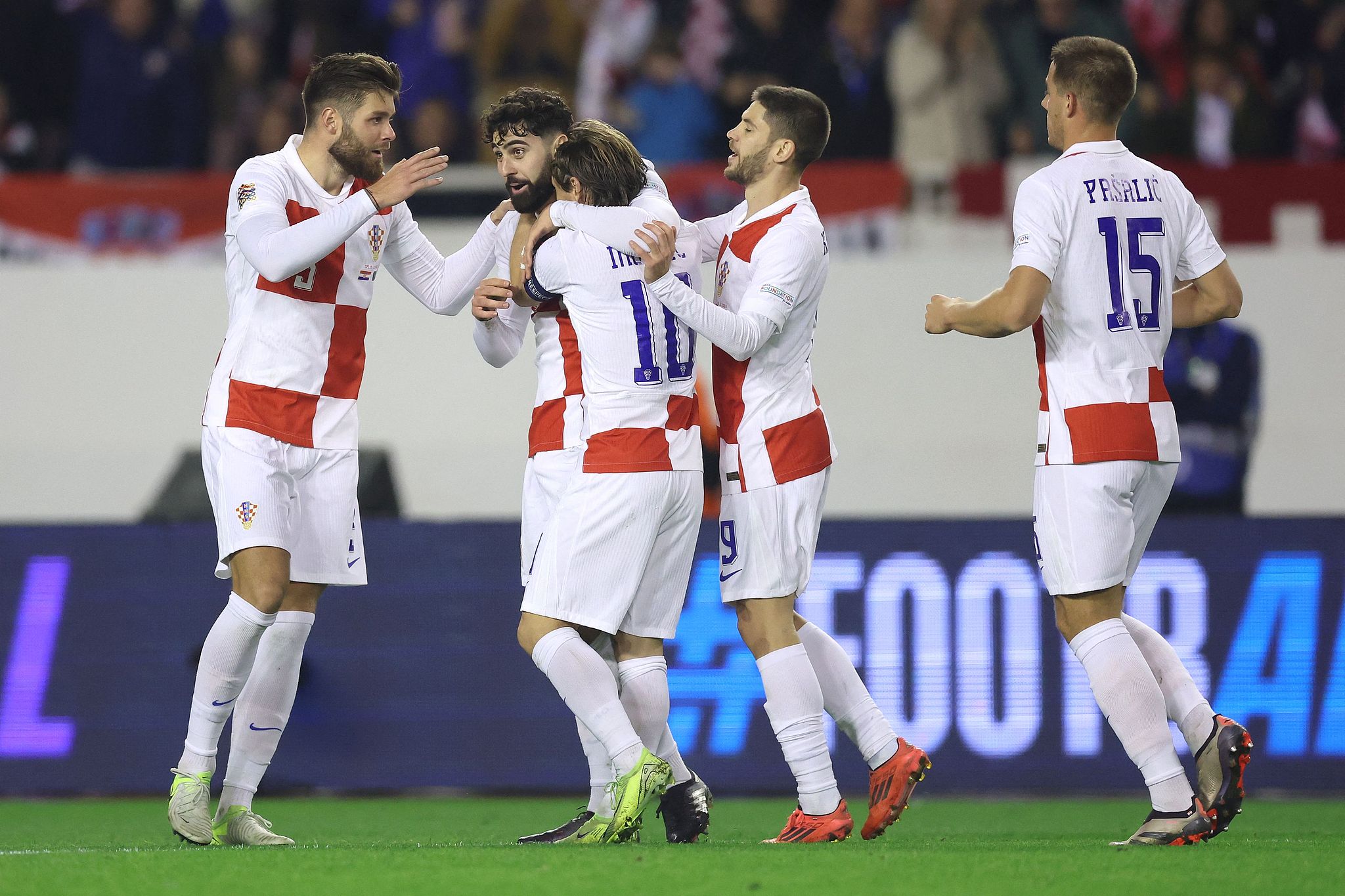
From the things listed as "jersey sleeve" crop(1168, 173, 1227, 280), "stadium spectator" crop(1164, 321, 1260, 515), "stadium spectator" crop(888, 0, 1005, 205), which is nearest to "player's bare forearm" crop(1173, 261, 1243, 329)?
"jersey sleeve" crop(1168, 173, 1227, 280)

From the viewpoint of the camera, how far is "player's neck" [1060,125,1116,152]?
509 centimetres

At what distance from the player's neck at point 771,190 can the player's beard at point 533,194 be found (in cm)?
64

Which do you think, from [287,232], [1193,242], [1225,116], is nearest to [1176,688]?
[1193,242]

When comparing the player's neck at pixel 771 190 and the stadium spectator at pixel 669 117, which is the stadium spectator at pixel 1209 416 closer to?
the stadium spectator at pixel 669 117

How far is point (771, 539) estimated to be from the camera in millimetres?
5102

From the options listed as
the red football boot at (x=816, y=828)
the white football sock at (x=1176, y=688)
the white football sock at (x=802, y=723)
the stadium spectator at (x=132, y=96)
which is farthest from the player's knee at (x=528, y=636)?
the stadium spectator at (x=132, y=96)

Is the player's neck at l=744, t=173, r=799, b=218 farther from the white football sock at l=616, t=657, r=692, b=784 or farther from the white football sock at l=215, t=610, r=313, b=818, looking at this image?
the white football sock at l=215, t=610, r=313, b=818

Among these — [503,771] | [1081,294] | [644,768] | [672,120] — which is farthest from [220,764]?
[672,120]

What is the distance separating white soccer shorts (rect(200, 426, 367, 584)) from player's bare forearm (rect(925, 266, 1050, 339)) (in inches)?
77.9

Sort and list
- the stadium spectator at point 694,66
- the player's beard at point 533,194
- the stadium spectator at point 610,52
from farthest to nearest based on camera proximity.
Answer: the stadium spectator at point 610,52
the stadium spectator at point 694,66
the player's beard at point 533,194

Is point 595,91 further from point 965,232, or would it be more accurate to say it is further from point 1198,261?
point 1198,261

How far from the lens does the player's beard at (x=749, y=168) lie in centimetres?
530

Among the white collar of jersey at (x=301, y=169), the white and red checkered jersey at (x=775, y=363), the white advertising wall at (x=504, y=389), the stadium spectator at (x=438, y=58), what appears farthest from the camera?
the stadium spectator at (x=438, y=58)

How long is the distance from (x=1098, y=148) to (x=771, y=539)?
61.0 inches
